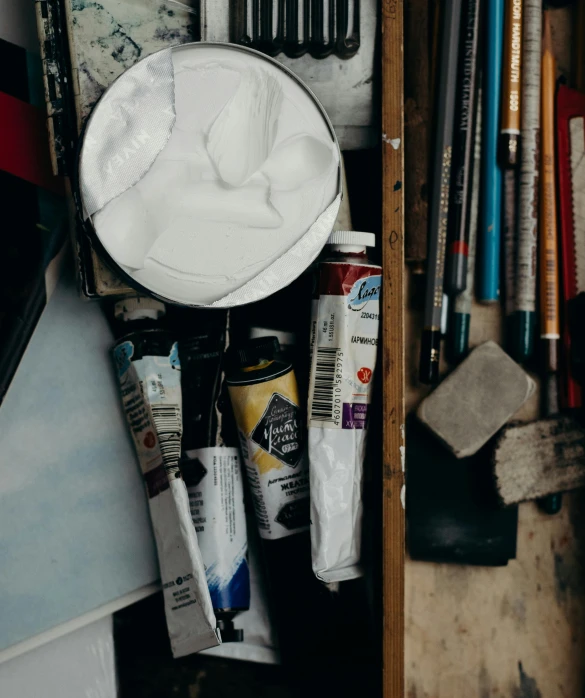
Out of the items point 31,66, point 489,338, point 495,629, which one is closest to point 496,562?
point 495,629

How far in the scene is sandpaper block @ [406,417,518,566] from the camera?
1.90ft

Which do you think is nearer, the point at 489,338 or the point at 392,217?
the point at 392,217

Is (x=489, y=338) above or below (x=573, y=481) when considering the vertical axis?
above

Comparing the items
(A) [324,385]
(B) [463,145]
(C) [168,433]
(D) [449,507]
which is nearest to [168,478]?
(C) [168,433]

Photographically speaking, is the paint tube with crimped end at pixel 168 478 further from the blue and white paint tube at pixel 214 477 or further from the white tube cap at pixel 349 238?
the white tube cap at pixel 349 238

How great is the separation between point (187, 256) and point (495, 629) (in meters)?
0.46

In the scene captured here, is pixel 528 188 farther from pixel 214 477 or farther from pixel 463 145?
pixel 214 477

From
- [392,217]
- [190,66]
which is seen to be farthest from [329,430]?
[190,66]

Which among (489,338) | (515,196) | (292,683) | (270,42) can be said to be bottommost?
(292,683)

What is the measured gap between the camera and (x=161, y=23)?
0.48 m

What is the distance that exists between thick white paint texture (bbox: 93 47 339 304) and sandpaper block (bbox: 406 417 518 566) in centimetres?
25

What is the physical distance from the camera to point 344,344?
0.47 meters

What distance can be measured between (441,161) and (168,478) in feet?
1.15

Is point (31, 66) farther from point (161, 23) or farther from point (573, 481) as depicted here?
point (573, 481)
